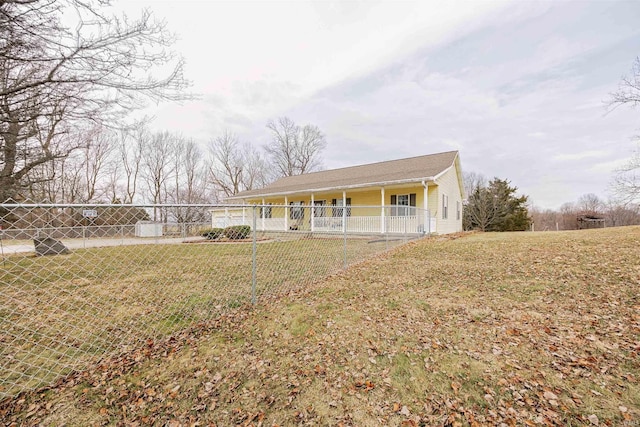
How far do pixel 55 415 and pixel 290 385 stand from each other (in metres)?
1.82

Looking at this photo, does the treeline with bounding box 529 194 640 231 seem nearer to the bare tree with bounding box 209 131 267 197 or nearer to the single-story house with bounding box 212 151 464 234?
the single-story house with bounding box 212 151 464 234

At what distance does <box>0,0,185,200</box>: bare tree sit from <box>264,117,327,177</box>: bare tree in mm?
32306

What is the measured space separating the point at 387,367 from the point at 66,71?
254 inches

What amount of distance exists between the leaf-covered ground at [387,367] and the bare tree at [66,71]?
431 cm

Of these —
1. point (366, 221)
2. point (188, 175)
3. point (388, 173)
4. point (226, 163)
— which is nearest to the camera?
point (366, 221)

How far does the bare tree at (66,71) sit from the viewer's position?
12.6 ft

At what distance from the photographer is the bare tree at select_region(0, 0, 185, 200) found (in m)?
3.85

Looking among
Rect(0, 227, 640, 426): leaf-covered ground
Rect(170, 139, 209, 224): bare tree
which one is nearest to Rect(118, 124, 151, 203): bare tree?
Rect(170, 139, 209, 224): bare tree

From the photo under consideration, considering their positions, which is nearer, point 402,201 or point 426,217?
point 426,217

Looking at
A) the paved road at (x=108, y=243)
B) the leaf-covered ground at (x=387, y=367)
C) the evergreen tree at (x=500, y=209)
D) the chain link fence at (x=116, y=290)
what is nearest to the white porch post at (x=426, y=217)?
the chain link fence at (x=116, y=290)

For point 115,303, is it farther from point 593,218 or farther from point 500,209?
point 593,218

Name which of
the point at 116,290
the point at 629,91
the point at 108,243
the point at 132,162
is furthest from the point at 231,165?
the point at 629,91

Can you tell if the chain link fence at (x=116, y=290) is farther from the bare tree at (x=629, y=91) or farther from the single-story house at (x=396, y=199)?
the bare tree at (x=629, y=91)

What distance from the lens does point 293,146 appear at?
37125mm
